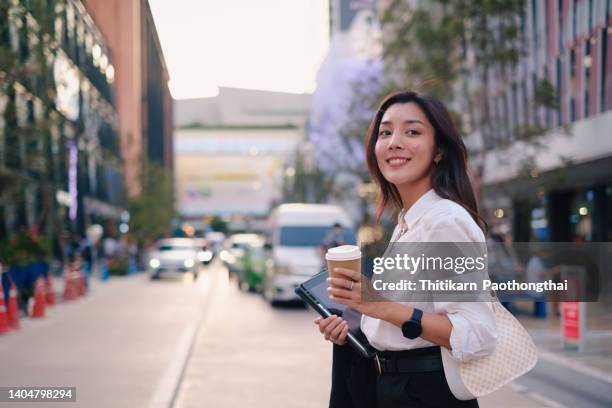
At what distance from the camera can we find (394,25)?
25609mm

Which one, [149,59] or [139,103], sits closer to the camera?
[139,103]

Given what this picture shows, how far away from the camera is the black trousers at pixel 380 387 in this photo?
246 cm

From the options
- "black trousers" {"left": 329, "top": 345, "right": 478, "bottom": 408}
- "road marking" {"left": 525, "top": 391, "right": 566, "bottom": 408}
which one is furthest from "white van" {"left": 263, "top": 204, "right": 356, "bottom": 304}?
"black trousers" {"left": 329, "top": 345, "right": 478, "bottom": 408}

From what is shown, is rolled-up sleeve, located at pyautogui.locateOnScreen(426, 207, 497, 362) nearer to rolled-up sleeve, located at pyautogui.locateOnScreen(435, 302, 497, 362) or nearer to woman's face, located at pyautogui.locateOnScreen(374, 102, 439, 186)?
rolled-up sleeve, located at pyautogui.locateOnScreen(435, 302, 497, 362)

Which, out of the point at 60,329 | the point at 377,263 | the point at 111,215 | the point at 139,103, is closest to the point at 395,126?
the point at 377,263

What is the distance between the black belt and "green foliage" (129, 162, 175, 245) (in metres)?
45.5

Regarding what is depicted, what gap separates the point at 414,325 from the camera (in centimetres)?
231

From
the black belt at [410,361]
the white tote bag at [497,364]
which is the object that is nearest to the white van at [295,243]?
the black belt at [410,361]

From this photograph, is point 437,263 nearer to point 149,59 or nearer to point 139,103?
point 139,103

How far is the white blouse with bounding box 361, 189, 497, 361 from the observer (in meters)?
2.29

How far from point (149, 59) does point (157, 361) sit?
88.9 m

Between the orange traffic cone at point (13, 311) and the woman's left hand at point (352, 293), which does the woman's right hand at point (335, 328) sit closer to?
the woman's left hand at point (352, 293)

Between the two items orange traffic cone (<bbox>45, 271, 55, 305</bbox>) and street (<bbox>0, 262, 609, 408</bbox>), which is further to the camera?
orange traffic cone (<bbox>45, 271, 55, 305</bbox>)

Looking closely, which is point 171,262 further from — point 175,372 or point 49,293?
point 175,372
